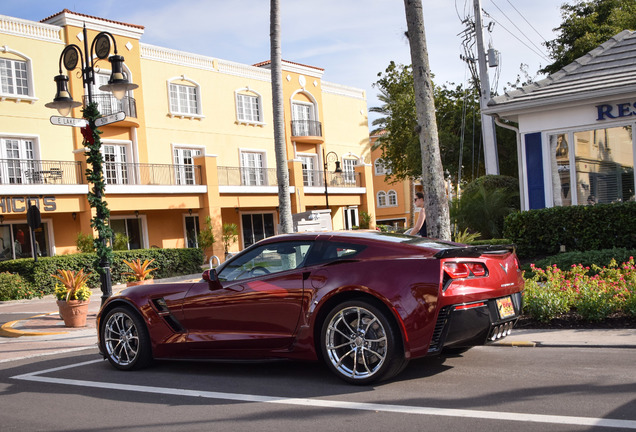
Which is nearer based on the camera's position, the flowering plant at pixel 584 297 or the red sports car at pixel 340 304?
the red sports car at pixel 340 304

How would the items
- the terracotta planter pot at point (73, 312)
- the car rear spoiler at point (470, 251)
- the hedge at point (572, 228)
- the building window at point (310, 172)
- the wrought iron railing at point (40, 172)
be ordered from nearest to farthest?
1. the car rear spoiler at point (470, 251)
2. the terracotta planter pot at point (73, 312)
3. the hedge at point (572, 228)
4. the wrought iron railing at point (40, 172)
5. the building window at point (310, 172)

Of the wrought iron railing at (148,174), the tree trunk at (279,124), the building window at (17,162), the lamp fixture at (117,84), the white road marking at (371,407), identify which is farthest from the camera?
the wrought iron railing at (148,174)

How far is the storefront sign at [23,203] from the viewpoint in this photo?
22.6 meters

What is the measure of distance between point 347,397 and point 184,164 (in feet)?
89.7

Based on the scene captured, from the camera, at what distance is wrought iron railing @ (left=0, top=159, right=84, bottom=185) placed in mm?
24312

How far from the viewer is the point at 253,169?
34250 mm

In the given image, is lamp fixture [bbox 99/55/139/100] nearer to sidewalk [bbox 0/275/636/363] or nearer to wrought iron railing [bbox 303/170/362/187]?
sidewalk [bbox 0/275/636/363]

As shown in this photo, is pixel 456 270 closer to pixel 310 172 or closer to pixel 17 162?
pixel 17 162

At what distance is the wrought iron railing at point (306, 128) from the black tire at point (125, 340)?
102 feet

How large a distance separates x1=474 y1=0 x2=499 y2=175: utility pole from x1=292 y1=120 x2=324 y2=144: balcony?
608 inches

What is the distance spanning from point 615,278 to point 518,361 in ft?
11.0

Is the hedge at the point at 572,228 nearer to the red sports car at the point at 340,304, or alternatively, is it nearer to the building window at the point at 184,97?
the red sports car at the point at 340,304

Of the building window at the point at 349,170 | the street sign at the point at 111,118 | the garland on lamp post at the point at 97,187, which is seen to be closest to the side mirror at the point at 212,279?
the street sign at the point at 111,118

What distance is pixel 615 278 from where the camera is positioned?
8492 mm
